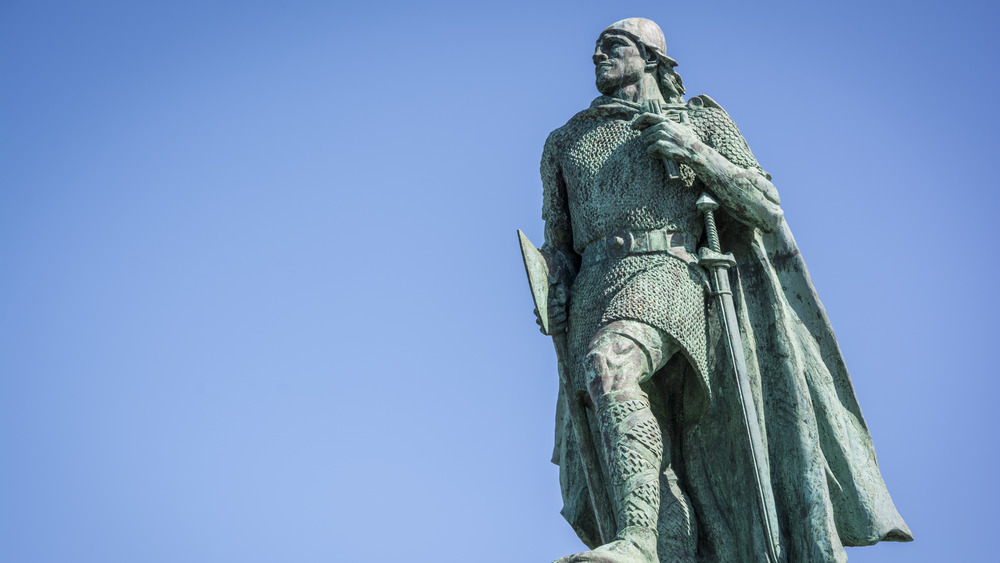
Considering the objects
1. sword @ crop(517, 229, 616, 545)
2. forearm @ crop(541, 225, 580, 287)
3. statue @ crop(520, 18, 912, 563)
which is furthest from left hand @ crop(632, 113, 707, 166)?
sword @ crop(517, 229, 616, 545)

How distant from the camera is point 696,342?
10.4m

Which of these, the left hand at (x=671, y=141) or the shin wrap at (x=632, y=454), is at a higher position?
the left hand at (x=671, y=141)

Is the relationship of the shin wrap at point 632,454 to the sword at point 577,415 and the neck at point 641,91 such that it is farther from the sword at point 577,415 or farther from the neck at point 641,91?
the neck at point 641,91

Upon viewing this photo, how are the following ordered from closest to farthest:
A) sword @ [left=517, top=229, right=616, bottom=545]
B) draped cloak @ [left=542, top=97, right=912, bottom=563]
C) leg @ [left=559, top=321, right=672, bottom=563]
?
leg @ [left=559, top=321, right=672, bottom=563]
draped cloak @ [left=542, top=97, right=912, bottom=563]
sword @ [left=517, top=229, right=616, bottom=545]

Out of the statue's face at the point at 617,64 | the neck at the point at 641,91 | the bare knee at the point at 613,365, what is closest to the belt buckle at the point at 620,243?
the bare knee at the point at 613,365

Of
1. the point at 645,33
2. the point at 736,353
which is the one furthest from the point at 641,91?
the point at 736,353

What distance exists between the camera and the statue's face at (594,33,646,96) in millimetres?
11023

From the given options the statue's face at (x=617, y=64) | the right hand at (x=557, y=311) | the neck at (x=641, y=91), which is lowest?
the right hand at (x=557, y=311)

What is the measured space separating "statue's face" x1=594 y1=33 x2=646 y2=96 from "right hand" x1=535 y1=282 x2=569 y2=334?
1.57 meters

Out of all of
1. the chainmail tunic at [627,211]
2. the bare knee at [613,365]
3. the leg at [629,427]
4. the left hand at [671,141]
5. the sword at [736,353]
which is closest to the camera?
the leg at [629,427]

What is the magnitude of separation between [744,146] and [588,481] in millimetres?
2671

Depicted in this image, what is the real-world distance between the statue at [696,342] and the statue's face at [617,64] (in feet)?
0.04

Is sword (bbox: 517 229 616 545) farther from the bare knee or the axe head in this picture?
the bare knee

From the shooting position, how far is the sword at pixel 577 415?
10.5 m
